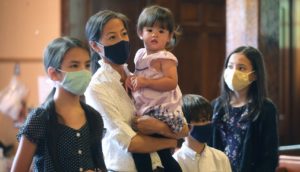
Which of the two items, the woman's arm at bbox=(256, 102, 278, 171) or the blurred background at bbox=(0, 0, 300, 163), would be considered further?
the blurred background at bbox=(0, 0, 300, 163)

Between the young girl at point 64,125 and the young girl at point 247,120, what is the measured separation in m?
0.93

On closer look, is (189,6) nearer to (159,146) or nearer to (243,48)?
(243,48)

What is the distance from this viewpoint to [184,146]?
2.42m

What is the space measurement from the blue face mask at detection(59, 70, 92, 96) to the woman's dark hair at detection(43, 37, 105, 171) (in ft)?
0.20

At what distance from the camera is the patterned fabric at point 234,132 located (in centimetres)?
259

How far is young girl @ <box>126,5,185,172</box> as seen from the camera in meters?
2.07

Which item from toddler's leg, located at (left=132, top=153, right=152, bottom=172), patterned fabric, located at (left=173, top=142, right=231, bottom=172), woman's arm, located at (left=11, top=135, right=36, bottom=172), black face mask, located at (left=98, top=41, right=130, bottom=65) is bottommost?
patterned fabric, located at (left=173, top=142, right=231, bottom=172)

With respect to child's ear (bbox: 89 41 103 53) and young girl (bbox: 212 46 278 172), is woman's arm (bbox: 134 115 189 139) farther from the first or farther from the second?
young girl (bbox: 212 46 278 172)

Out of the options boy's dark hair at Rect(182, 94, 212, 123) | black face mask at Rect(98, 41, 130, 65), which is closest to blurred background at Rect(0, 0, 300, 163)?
boy's dark hair at Rect(182, 94, 212, 123)

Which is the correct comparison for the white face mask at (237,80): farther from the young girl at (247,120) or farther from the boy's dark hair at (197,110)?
the boy's dark hair at (197,110)

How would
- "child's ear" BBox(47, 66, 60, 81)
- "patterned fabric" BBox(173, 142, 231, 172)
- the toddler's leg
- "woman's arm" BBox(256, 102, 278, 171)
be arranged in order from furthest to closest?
"woman's arm" BBox(256, 102, 278, 171) < "patterned fabric" BBox(173, 142, 231, 172) < the toddler's leg < "child's ear" BBox(47, 66, 60, 81)

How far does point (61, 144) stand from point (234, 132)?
3.63ft

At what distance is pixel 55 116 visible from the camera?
183 cm

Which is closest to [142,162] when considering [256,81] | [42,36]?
[256,81]
